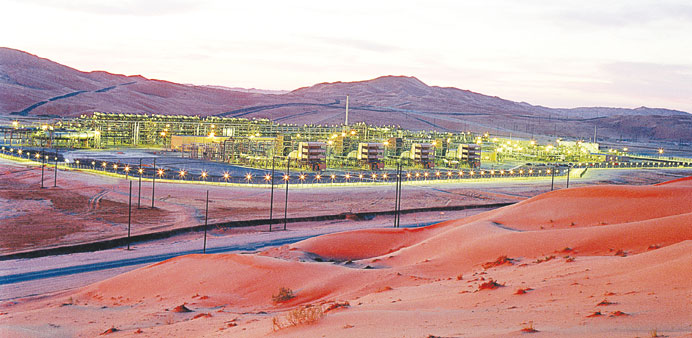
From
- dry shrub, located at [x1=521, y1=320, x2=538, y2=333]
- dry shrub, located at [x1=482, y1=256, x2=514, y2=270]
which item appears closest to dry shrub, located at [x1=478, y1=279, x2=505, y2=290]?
→ dry shrub, located at [x1=482, y1=256, x2=514, y2=270]

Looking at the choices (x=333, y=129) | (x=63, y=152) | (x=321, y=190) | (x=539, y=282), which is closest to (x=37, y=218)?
(x=321, y=190)

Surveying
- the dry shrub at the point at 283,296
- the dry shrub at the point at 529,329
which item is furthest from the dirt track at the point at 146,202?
the dry shrub at the point at 529,329

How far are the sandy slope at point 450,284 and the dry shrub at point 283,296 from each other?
19 centimetres

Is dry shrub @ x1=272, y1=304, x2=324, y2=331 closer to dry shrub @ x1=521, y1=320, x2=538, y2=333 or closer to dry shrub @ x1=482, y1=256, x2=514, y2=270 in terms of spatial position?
dry shrub @ x1=521, y1=320, x2=538, y2=333

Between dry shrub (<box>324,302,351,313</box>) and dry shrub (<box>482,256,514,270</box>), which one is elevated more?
dry shrub (<box>482,256,514,270</box>)

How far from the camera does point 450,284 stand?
16.6 metres

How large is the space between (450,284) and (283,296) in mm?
4444

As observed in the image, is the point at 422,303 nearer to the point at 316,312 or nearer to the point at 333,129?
the point at 316,312

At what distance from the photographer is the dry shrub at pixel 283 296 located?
17344 millimetres

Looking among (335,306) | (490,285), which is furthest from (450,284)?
(335,306)

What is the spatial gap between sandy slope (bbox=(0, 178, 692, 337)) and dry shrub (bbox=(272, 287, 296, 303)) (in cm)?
19

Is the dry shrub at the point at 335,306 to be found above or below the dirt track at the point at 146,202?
above

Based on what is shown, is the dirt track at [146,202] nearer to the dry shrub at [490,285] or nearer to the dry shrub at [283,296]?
Answer: the dry shrub at [283,296]

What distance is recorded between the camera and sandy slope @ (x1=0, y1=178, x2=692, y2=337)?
11.2 m
